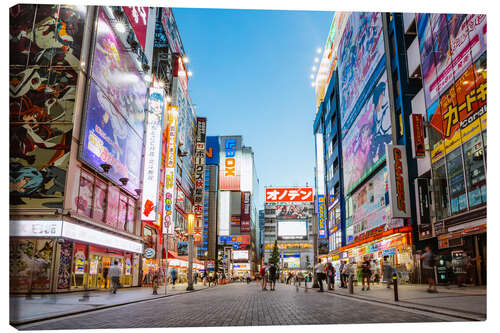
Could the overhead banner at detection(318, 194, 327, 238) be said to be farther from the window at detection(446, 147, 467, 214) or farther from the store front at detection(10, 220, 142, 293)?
the window at detection(446, 147, 467, 214)

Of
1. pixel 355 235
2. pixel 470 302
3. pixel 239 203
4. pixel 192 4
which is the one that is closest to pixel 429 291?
pixel 470 302

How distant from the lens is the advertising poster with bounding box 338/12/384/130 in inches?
1197

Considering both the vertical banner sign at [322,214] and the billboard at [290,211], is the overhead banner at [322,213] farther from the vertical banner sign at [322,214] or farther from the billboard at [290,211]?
the billboard at [290,211]

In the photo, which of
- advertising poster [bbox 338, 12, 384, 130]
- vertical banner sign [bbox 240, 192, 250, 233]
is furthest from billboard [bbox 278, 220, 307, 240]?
advertising poster [bbox 338, 12, 384, 130]

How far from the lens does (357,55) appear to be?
36.4 m

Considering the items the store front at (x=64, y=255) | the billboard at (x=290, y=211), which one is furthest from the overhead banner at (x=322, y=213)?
the billboard at (x=290, y=211)

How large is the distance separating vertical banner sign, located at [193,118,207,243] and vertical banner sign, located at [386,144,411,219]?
105 feet

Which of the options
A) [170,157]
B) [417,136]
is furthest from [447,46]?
[170,157]

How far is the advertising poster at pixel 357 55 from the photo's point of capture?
30408 millimetres

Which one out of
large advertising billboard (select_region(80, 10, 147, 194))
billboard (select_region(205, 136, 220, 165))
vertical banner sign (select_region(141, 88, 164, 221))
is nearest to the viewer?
large advertising billboard (select_region(80, 10, 147, 194))

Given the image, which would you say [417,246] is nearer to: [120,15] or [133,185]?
[133,185]

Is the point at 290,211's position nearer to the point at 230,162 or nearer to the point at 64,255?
the point at 230,162
